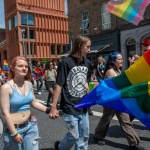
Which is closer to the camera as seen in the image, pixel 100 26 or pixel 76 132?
pixel 76 132

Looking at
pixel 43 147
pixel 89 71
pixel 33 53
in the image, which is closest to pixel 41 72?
pixel 43 147

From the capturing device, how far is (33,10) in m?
57.8

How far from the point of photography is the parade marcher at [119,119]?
432 cm

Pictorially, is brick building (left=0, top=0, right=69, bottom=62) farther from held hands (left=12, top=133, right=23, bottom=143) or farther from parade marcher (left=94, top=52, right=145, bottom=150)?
held hands (left=12, top=133, right=23, bottom=143)

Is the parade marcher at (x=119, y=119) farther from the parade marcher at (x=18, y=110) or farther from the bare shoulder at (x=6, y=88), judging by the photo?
the bare shoulder at (x=6, y=88)

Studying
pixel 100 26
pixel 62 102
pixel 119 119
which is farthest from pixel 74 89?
pixel 100 26

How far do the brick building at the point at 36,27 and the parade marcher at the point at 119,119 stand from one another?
50.0 metres

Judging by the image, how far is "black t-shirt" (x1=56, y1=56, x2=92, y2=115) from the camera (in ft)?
11.3

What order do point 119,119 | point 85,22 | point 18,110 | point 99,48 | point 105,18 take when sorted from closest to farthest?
point 18,110
point 119,119
point 105,18
point 99,48
point 85,22

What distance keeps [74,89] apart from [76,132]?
0.53m

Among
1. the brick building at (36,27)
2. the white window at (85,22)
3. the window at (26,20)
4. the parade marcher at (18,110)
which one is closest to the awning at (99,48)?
the white window at (85,22)

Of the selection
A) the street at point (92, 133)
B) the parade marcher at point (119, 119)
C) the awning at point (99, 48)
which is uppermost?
the awning at point (99, 48)

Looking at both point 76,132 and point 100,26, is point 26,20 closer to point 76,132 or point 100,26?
point 100,26

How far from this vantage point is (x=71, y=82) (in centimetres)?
347
